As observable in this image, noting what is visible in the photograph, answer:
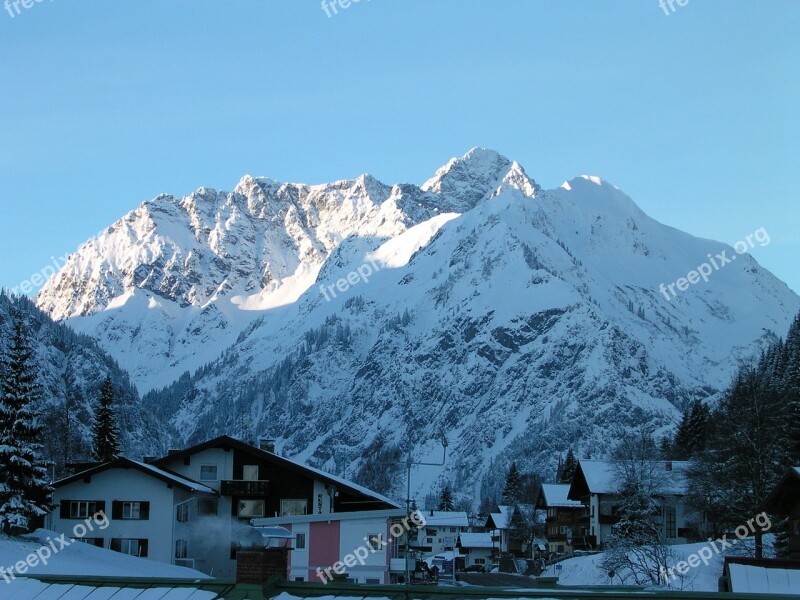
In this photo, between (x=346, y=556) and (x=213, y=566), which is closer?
(x=346, y=556)

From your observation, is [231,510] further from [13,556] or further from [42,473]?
[13,556]

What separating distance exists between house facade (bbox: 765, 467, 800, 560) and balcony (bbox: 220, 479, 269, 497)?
93.5ft

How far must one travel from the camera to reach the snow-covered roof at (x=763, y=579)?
31719 mm

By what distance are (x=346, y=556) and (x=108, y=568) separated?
10647 mm

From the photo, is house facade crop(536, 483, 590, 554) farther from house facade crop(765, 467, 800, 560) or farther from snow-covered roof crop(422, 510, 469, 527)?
house facade crop(765, 467, 800, 560)

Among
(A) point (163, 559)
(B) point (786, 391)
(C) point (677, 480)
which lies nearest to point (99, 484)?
(A) point (163, 559)

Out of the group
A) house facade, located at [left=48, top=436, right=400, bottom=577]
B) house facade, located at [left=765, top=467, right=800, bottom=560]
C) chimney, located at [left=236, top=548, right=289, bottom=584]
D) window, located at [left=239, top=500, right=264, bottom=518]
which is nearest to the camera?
chimney, located at [left=236, top=548, right=289, bottom=584]

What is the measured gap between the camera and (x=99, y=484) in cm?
6344

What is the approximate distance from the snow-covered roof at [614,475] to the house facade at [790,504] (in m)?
36.3

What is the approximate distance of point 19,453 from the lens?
5091 centimetres

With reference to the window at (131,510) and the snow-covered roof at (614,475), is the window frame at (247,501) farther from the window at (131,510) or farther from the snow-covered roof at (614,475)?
the snow-covered roof at (614,475)

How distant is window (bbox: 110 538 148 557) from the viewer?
205ft

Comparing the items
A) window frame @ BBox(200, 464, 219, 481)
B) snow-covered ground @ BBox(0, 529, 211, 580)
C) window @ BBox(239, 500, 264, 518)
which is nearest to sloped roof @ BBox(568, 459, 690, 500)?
window @ BBox(239, 500, 264, 518)

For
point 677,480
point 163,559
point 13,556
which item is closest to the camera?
point 13,556
